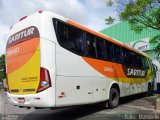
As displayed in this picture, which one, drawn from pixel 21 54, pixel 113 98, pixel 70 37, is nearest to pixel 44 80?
pixel 21 54

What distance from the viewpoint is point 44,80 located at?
8.50 metres

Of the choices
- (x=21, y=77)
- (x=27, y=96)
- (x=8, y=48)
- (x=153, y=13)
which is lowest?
(x=27, y=96)

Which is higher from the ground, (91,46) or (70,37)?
(70,37)

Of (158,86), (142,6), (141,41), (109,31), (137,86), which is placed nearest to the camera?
(142,6)

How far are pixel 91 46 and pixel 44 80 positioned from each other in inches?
123

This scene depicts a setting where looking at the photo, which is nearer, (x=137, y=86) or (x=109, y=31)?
(x=137, y=86)

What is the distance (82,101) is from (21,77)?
2265 mm

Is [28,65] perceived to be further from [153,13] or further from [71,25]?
[153,13]

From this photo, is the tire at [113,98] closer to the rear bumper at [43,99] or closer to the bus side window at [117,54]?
the bus side window at [117,54]

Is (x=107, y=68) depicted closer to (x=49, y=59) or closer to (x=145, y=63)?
(x=49, y=59)

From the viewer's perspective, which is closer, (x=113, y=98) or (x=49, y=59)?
(x=49, y=59)

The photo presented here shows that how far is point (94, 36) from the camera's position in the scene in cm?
1141

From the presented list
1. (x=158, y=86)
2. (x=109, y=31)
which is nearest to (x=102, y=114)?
(x=158, y=86)

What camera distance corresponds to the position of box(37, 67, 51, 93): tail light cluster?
27.8ft
